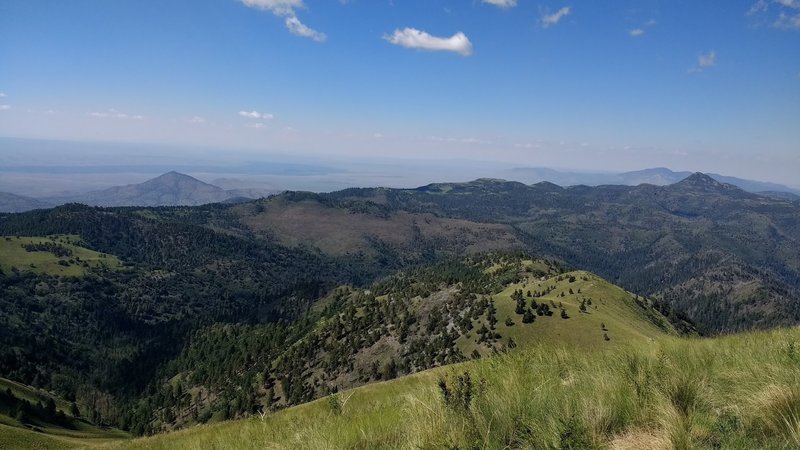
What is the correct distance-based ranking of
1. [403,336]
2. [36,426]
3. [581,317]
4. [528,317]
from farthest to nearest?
[403,336] < [528,317] < [581,317] < [36,426]

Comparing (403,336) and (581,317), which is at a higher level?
(581,317)

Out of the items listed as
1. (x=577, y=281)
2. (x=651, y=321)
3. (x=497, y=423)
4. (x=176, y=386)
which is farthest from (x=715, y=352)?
(x=176, y=386)

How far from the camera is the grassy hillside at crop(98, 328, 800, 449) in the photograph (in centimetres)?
501

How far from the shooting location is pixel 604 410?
17.9 feet

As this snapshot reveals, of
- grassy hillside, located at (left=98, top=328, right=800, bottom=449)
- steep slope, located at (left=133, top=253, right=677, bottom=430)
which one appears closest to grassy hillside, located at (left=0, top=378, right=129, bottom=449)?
steep slope, located at (left=133, top=253, right=677, bottom=430)

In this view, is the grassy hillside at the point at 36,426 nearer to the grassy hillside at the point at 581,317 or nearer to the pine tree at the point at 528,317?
the grassy hillside at the point at 581,317

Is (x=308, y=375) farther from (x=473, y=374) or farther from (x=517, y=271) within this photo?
(x=473, y=374)

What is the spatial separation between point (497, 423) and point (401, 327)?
→ 10646cm

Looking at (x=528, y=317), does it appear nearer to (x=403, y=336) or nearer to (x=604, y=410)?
(x=403, y=336)

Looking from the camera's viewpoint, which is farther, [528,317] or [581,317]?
[528,317]

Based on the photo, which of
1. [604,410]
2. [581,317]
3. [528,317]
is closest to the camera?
[604,410]

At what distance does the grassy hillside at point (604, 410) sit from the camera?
5.01 meters

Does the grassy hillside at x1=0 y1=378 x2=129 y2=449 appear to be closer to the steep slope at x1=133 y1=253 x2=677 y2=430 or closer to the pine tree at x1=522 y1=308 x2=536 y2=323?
the steep slope at x1=133 y1=253 x2=677 y2=430

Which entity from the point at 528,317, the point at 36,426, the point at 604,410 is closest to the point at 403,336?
the point at 528,317
